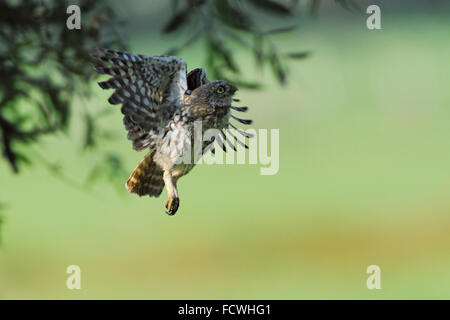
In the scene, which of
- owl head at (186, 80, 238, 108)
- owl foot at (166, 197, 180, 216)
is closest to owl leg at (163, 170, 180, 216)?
owl foot at (166, 197, 180, 216)

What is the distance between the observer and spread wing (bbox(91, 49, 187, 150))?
926mm

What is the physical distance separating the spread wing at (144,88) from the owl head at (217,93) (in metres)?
0.04

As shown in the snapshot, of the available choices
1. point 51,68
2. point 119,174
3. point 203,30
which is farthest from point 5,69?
point 203,30

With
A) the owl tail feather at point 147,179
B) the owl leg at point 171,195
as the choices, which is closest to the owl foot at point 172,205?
the owl leg at point 171,195

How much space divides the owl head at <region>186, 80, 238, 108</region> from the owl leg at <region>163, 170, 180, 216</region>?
0.38 ft

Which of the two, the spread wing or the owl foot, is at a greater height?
the spread wing

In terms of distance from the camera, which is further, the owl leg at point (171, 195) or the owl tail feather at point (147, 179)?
the owl tail feather at point (147, 179)

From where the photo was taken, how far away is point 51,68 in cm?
155

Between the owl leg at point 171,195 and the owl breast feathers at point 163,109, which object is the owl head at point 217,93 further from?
the owl leg at point 171,195

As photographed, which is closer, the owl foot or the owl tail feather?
the owl foot

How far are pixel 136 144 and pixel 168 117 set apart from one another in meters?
0.07

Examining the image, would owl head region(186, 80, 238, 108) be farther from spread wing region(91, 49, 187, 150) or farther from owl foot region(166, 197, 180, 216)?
owl foot region(166, 197, 180, 216)

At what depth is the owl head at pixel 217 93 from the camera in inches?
38.0

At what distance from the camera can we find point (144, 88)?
96cm
